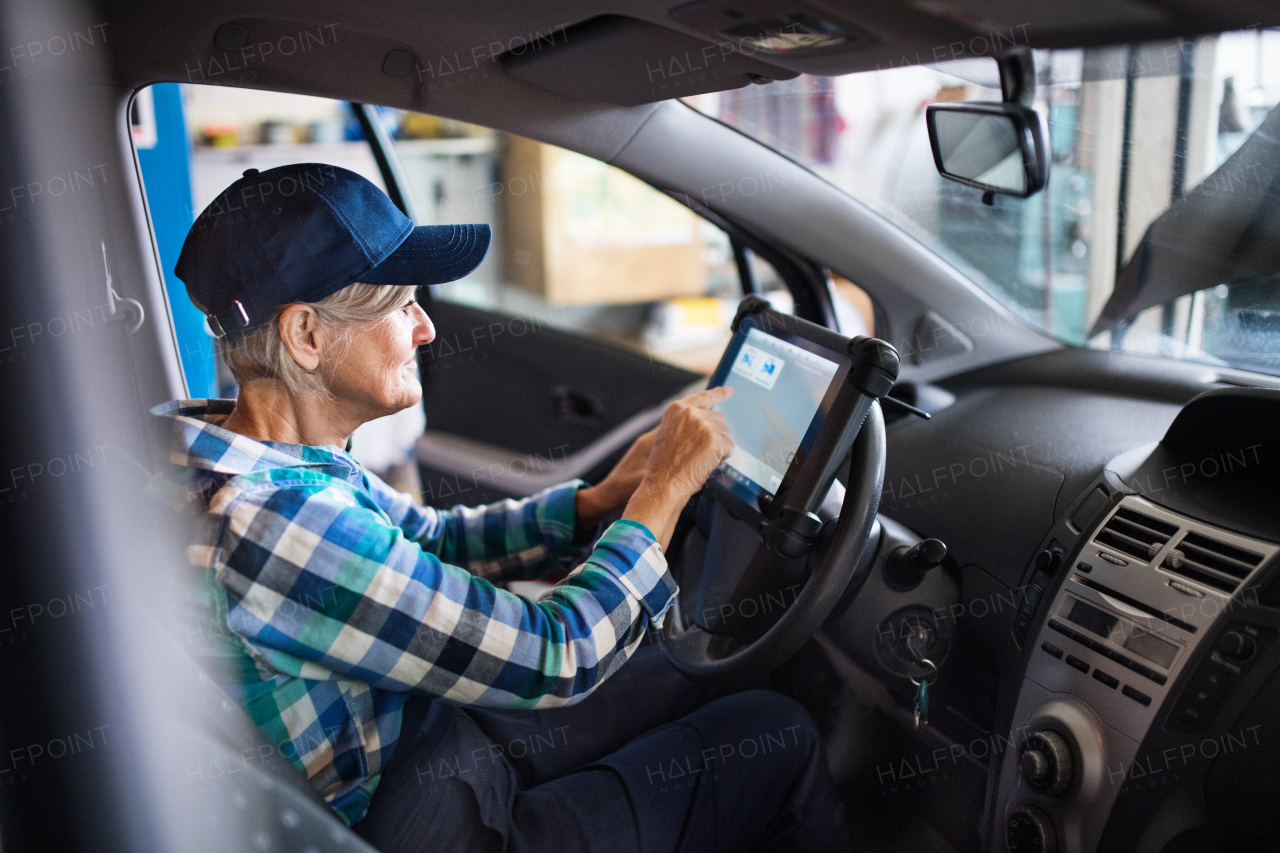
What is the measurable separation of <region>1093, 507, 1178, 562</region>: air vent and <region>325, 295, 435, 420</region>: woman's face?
0.84 metres

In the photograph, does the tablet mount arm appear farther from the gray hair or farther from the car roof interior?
the gray hair

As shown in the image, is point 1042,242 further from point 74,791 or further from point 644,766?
point 74,791

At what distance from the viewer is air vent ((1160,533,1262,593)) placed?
3.39 feet

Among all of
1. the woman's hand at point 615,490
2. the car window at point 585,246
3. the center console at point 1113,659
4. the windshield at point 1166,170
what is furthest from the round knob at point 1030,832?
the car window at point 585,246

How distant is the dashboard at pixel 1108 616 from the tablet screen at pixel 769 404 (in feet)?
0.62

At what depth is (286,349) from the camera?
1.05 metres

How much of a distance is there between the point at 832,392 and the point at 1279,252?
2.56ft

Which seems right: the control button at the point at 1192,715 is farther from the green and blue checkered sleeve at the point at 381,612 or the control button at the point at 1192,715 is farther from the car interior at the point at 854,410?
the green and blue checkered sleeve at the point at 381,612

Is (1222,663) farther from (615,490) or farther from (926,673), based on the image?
(615,490)

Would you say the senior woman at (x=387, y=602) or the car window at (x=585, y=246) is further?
the car window at (x=585, y=246)

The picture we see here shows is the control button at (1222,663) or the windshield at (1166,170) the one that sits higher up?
the windshield at (1166,170)

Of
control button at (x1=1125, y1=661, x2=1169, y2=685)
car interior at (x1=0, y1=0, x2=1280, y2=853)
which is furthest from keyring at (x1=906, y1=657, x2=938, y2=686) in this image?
control button at (x1=1125, y1=661, x2=1169, y2=685)

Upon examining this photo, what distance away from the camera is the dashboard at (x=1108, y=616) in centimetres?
104

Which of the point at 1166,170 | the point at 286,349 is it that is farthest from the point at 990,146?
the point at 286,349
